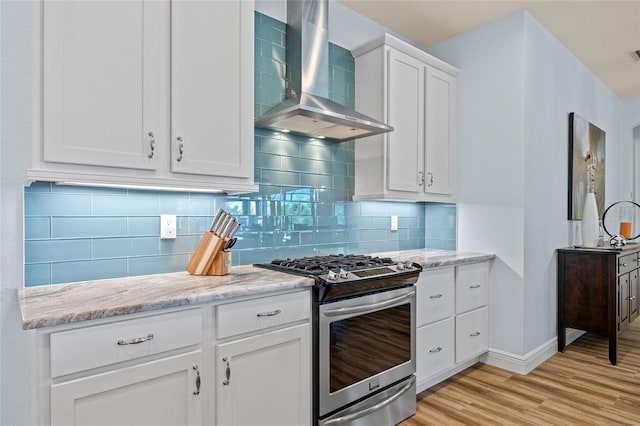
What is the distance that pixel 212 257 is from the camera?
6.49 feet

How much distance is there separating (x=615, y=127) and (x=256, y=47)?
5.26 m

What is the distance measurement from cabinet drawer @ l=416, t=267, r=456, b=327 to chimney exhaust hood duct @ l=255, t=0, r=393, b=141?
1.06 m

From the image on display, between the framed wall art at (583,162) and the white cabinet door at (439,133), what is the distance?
4.42ft

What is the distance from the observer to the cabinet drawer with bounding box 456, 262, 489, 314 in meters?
2.89

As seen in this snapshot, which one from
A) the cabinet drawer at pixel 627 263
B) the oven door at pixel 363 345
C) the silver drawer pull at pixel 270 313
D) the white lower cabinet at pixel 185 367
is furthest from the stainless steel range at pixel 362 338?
the cabinet drawer at pixel 627 263

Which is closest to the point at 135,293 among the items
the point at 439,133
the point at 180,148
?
the point at 180,148

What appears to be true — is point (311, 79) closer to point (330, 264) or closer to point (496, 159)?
point (330, 264)

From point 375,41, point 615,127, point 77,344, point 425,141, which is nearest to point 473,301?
point 425,141

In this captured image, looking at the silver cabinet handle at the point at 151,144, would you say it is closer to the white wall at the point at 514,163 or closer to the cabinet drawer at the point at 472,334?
the cabinet drawer at the point at 472,334

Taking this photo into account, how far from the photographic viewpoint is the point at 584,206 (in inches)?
154

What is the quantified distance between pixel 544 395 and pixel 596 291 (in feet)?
4.12

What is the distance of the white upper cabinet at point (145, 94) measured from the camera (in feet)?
4.91

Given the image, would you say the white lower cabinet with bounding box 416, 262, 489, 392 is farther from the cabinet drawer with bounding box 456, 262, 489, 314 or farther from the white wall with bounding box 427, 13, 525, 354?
the white wall with bounding box 427, 13, 525, 354

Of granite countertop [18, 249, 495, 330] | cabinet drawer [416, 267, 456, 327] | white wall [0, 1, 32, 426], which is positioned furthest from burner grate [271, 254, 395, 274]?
white wall [0, 1, 32, 426]
